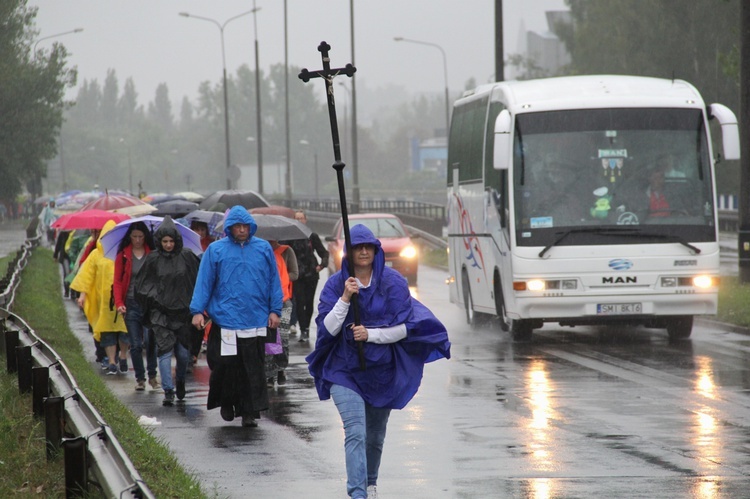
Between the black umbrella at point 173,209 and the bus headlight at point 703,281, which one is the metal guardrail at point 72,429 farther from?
the black umbrella at point 173,209

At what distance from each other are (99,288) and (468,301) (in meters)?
7.93

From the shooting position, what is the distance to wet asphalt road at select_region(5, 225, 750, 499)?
8297 millimetres

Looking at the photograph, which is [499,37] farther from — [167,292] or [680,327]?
[167,292]

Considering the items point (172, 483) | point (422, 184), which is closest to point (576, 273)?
point (172, 483)

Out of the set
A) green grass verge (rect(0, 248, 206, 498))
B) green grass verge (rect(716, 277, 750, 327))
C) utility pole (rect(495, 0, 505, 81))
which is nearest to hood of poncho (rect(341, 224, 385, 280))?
green grass verge (rect(0, 248, 206, 498))

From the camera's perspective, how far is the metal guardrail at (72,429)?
5.82 metres

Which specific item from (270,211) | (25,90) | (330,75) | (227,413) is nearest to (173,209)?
(270,211)

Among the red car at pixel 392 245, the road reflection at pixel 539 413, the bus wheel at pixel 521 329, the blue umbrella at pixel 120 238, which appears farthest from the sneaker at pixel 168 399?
the red car at pixel 392 245

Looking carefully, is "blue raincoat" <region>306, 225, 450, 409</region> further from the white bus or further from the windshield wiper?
the windshield wiper

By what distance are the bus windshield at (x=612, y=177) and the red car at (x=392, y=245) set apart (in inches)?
477

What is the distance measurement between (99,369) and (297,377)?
7.85ft

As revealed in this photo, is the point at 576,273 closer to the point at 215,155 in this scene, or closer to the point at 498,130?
the point at 498,130

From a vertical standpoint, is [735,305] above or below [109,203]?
below

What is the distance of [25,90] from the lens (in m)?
57.5
